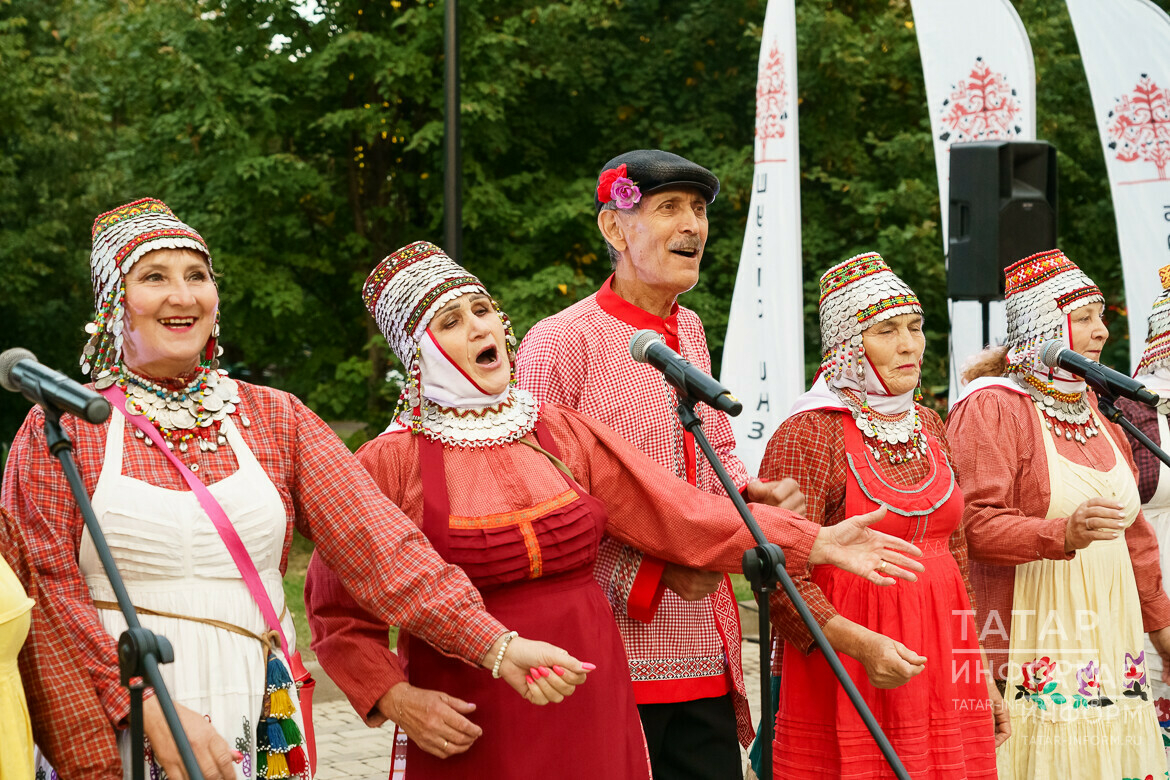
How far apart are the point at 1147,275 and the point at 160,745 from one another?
22.6ft

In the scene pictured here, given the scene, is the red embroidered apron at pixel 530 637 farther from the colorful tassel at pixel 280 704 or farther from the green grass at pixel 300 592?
the green grass at pixel 300 592

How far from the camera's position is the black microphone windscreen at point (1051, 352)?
4312 millimetres

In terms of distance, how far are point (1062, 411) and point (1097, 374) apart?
514 mm

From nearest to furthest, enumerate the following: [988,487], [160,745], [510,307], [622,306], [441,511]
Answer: [160,745] < [441,511] < [622,306] < [988,487] < [510,307]

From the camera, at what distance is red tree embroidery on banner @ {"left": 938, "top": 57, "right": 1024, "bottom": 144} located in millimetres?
7766

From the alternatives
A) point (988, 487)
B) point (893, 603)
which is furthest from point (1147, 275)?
point (893, 603)

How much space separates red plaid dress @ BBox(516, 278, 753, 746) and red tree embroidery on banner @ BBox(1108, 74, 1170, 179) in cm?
518

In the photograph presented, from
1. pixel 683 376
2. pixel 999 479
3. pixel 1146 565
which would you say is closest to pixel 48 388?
pixel 683 376

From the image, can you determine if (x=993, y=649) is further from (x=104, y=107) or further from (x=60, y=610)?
(x=104, y=107)

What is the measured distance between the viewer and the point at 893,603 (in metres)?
3.62

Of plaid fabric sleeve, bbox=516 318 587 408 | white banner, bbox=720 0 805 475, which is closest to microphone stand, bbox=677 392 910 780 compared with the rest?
plaid fabric sleeve, bbox=516 318 587 408

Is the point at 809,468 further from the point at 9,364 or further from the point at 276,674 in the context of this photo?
the point at 9,364

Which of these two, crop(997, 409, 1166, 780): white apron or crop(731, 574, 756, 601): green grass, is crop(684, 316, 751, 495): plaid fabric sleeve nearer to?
crop(997, 409, 1166, 780): white apron

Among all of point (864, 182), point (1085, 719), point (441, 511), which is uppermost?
point (864, 182)
